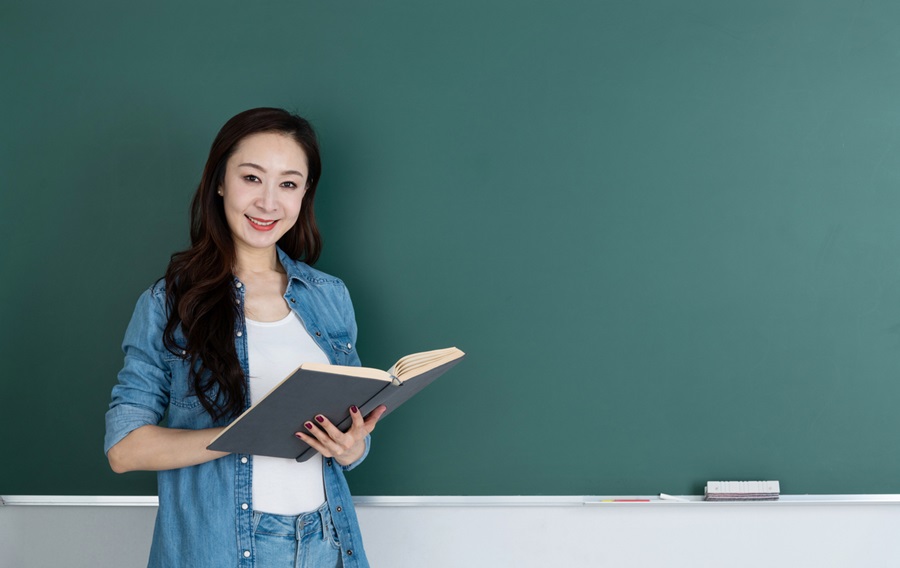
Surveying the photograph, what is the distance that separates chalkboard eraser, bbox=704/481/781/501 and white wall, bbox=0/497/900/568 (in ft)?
0.10

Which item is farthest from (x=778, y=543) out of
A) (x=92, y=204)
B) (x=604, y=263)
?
(x=92, y=204)

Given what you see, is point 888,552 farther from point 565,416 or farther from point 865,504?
point 565,416

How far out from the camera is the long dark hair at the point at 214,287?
1.64 m

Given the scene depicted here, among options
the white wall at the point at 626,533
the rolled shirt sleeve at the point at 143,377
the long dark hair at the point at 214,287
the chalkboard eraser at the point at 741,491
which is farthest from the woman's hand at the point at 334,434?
the chalkboard eraser at the point at 741,491

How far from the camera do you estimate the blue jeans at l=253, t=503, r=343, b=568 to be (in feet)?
5.24

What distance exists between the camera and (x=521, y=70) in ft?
6.88

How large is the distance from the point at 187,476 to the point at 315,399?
0.46 metres

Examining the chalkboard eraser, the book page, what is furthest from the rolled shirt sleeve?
the chalkboard eraser

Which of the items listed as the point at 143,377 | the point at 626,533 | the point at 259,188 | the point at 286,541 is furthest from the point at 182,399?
the point at 626,533

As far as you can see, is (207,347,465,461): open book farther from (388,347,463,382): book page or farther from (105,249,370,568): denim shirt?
(105,249,370,568): denim shirt

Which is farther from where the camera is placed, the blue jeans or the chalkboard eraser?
the chalkboard eraser

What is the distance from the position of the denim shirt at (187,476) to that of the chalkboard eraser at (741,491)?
91 centimetres

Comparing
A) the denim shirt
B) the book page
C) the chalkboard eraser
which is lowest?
the chalkboard eraser

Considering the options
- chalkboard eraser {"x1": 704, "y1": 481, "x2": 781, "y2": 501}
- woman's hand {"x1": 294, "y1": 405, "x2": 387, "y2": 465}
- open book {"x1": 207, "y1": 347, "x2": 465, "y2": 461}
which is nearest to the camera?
open book {"x1": 207, "y1": 347, "x2": 465, "y2": 461}
